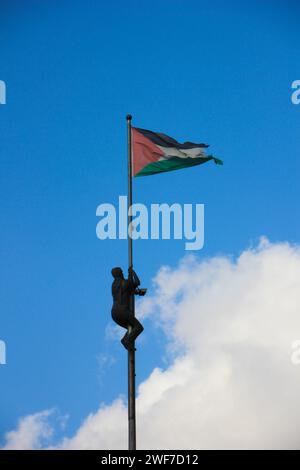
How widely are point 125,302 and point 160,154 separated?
571 cm

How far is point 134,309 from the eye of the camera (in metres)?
32.1

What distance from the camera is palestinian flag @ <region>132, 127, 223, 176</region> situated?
3503 centimetres

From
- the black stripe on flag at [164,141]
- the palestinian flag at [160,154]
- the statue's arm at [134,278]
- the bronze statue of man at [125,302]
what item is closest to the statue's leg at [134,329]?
the bronze statue of man at [125,302]

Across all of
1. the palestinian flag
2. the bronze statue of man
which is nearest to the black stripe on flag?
the palestinian flag

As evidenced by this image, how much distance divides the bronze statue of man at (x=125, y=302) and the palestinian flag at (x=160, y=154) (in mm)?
3819

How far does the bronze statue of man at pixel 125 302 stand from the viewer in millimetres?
31625

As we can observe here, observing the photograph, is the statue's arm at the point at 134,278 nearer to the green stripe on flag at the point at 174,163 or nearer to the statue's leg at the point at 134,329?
the statue's leg at the point at 134,329

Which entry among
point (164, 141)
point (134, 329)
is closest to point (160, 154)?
point (164, 141)

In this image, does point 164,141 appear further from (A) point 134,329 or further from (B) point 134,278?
(A) point 134,329

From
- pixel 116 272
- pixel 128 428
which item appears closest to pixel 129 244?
pixel 116 272
